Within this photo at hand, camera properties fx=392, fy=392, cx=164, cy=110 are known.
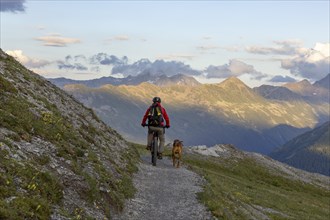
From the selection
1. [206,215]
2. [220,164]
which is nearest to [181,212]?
[206,215]

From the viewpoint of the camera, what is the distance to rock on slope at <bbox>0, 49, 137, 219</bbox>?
14977 millimetres

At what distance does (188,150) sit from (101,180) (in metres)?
72.5

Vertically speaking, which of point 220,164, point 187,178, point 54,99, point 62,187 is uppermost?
point 54,99

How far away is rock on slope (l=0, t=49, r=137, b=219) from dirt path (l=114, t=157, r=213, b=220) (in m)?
0.87

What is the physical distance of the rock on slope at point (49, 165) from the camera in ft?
49.1

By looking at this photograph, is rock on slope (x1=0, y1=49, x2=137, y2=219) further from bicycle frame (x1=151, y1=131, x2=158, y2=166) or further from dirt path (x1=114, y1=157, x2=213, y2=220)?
bicycle frame (x1=151, y1=131, x2=158, y2=166)

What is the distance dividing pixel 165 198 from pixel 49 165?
794 cm

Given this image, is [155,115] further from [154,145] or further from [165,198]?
[165,198]

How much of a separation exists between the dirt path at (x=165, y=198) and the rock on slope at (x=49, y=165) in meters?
0.87

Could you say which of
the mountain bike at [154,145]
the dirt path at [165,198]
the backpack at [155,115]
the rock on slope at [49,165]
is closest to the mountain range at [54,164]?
the rock on slope at [49,165]

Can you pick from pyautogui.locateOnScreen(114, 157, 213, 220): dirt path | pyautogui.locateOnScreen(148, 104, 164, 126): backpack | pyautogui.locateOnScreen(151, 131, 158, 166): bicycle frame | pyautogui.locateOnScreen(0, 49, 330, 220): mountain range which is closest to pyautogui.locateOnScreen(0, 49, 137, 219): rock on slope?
pyautogui.locateOnScreen(0, 49, 330, 220): mountain range

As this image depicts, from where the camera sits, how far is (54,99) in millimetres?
35250

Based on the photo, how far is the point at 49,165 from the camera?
19.1 m

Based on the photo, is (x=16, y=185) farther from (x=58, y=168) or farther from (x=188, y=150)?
(x=188, y=150)
